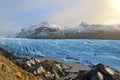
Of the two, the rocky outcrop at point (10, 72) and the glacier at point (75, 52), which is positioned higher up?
the rocky outcrop at point (10, 72)

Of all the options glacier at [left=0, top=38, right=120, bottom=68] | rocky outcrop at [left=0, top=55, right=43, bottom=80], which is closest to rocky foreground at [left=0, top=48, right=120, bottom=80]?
rocky outcrop at [left=0, top=55, right=43, bottom=80]

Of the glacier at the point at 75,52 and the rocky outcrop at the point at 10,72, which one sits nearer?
the rocky outcrop at the point at 10,72

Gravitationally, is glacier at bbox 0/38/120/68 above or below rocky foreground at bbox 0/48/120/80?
below

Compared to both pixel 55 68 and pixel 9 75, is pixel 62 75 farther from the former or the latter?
pixel 9 75

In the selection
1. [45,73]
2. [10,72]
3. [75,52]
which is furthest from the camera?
[75,52]

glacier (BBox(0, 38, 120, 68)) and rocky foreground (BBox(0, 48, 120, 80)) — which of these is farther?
glacier (BBox(0, 38, 120, 68))

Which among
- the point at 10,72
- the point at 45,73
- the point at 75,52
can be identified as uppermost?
the point at 10,72

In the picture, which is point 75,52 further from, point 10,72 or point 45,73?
point 10,72

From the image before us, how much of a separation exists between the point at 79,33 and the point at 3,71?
187795 mm

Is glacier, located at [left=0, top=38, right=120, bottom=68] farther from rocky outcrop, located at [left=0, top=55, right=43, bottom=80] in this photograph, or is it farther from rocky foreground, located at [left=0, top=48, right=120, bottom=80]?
rocky outcrop, located at [left=0, top=55, right=43, bottom=80]

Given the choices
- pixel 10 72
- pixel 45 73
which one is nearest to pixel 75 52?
pixel 45 73

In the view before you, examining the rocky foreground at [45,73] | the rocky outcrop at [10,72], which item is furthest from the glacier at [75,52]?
the rocky outcrop at [10,72]

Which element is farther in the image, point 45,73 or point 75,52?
point 75,52

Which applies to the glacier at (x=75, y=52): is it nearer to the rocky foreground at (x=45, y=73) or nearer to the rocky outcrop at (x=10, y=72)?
the rocky foreground at (x=45, y=73)
